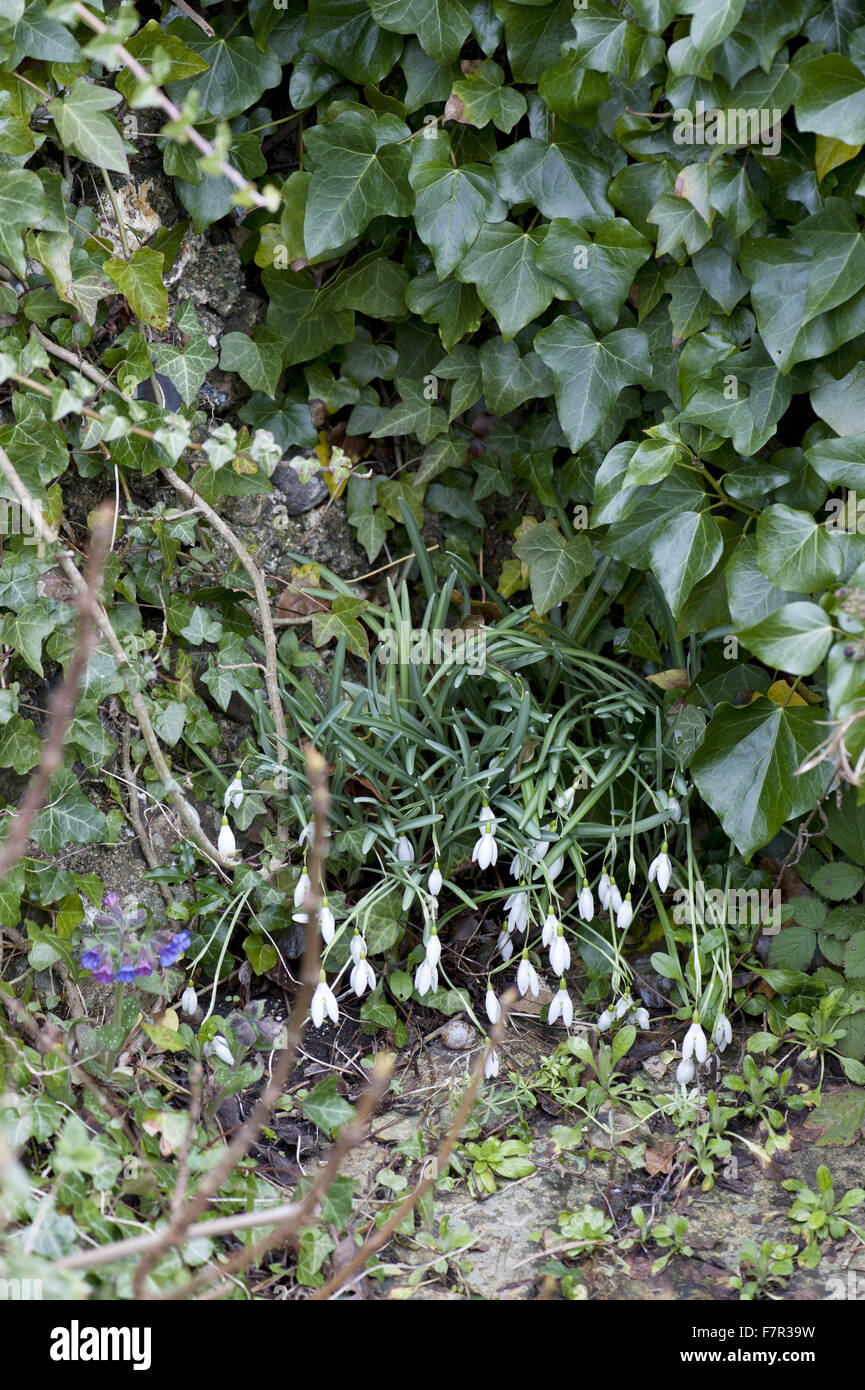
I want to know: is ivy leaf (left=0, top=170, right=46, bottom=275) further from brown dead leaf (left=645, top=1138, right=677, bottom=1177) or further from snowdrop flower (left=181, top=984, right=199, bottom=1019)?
brown dead leaf (left=645, top=1138, right=677, bottom=1177)

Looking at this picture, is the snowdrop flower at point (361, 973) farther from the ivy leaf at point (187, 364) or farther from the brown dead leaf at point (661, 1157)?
the ivy leaf at point (187, 364)

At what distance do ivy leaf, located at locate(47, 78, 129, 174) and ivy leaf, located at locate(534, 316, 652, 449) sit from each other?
86 centimetres

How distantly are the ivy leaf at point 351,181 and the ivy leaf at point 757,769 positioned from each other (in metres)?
1.24

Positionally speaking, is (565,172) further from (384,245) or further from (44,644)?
(44,644)

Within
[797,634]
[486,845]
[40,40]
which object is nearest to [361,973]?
[486,845]

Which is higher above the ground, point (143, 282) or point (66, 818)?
point (143, 282)

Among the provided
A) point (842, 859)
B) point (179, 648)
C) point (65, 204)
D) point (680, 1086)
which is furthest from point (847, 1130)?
point (65, 204)

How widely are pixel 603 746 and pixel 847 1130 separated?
2.93 ft

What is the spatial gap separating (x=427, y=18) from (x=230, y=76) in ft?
1.38

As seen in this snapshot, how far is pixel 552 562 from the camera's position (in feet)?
8.25

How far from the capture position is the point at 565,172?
7.17 ft

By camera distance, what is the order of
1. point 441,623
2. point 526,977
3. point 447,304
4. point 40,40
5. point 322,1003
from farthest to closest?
1. point 441,623
2. point 447,304
3. point 526,977
4. point 322,1003
5. point 40,40

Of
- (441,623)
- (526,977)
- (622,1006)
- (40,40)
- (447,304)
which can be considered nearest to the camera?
(40,40)

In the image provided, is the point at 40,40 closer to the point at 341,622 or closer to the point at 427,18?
the point at 427,18
